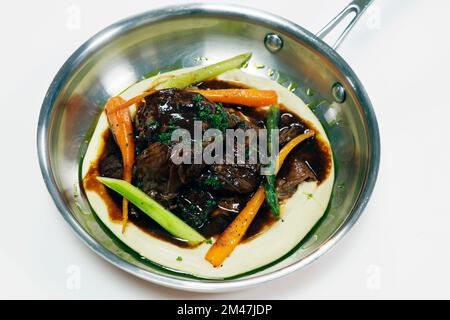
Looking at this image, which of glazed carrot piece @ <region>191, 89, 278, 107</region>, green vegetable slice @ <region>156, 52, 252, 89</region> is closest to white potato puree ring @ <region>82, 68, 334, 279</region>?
green vegetable slice @ <region>156, 52, 252, 89</region>

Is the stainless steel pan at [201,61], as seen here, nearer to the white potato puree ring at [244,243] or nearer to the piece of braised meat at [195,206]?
the white potato puree ring at [244,243]

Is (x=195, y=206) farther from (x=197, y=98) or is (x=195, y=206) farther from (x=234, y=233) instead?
(x=197, y=98)

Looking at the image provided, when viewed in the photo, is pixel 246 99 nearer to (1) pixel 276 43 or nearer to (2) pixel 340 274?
(1) pixel 276 43

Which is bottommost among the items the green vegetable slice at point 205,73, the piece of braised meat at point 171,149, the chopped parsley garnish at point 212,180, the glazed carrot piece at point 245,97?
the chopped parsley garnish at point 212,180

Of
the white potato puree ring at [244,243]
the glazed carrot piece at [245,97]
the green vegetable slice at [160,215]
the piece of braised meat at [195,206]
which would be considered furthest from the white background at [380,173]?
the glazed carrot piece at [245,97]

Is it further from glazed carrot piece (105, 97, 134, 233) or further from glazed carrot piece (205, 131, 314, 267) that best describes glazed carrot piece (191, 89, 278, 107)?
glazed carrot piece (205, 131, 314, 267)

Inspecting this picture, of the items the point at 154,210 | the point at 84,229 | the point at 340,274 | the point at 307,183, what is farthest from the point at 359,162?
the point at 84,229
